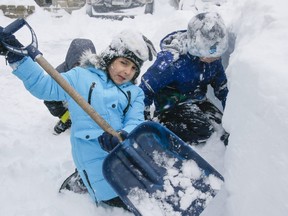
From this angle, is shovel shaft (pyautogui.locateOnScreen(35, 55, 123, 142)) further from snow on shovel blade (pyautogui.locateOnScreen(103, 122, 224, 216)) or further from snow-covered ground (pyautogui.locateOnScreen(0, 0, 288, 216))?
snow-covered ground (pyautogui.locateOnScreen(0, 0, 288, 216))

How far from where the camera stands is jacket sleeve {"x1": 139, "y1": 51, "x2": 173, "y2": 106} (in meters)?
2.60

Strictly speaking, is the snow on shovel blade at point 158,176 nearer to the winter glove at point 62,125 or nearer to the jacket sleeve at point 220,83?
the jacket sleeve at point 220,83

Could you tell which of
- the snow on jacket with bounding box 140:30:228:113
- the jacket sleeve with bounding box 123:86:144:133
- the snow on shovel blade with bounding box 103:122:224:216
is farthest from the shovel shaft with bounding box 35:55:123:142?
the snow on jacket with bounding box 140:30:228:113

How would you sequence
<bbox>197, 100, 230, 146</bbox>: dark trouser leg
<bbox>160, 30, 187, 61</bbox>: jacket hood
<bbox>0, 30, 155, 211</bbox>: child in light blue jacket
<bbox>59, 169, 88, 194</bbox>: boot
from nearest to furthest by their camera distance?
1. <bbox>0, 30, 155, 211</bbox>: child in light blue jacket
2. <bbox>59, 169, 88, 194</bbox>: boot
3. <bbox>160, 30, 187, 61</bbox>: jacket hood
4. <bbox>197, 100, 230, 146</bbox>: dark trouser leg

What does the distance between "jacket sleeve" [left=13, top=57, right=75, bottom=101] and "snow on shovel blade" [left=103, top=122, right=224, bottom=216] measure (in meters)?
0.49

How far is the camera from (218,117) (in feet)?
9.18

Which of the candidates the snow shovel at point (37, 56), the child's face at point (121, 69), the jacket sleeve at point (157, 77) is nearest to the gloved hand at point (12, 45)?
the snow shovel at point (37, 56)

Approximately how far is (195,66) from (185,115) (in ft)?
1.32

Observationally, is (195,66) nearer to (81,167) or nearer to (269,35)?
(269,35)

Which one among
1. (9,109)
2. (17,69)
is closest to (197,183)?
(17,69)

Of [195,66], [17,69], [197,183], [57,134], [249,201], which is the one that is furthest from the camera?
[57,134]

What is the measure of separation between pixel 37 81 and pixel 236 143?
1.10 meters

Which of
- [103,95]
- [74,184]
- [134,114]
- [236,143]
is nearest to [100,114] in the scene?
[103,95]

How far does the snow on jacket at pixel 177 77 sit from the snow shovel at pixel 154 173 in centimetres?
69
